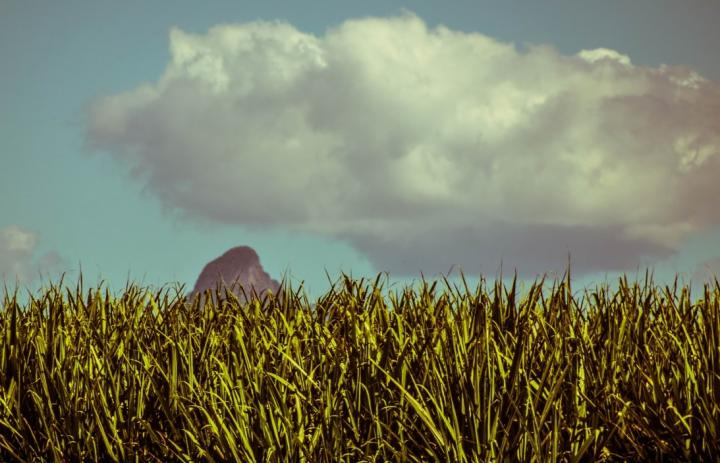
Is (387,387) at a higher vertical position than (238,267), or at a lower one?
lower

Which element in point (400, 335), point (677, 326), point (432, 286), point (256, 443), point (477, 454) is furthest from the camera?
point (432, 286)

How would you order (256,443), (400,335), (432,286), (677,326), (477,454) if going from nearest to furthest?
(477,454) < (256,443) < (400,335) < (677,326) < (432,286)

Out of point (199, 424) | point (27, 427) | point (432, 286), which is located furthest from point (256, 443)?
point (432, 286)

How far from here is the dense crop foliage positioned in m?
4.13

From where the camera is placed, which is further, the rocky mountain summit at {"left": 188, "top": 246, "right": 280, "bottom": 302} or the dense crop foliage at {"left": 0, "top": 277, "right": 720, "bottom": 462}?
the rocky mountain summit at {"left": 188, "top": 246, "right": 280, "bottom": 302}

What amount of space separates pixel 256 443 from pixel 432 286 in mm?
2247

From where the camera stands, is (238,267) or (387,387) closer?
(387,387)

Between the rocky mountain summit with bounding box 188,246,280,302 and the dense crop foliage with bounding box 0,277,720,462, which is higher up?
the rocky mountain summit with bounding box 188,246,280,302

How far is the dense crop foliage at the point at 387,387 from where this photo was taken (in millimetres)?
4129

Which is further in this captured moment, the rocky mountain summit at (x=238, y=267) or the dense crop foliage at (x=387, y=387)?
the rocky mountain summit at (x=238, y=267)

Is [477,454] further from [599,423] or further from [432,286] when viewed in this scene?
[432,286]

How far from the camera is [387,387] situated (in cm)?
448

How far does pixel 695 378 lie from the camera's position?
4562mm

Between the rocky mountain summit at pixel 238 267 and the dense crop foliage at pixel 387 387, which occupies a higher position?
the rocky mountain summit at pixel 238 267
